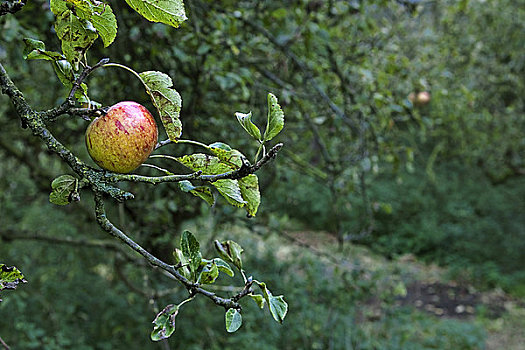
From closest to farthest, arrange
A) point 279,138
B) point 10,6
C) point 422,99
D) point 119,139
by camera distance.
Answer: point 10,6, point 119,139, point 279,138, point 422,99

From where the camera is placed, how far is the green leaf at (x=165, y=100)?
1.86 ft

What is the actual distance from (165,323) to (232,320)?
8 centimetres

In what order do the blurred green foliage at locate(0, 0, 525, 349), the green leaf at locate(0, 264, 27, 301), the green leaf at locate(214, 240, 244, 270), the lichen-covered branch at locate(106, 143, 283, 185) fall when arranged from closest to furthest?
the lichen-covered branch at locate(106, 143, 283, 185)
the green leaf at locate(0, 264, 27, 301)
the green leaf at locate(214, 240, 244, 270)
the blurred green foliage at locate(0, 0, 525, 349)

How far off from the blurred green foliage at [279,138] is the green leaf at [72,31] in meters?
0.88

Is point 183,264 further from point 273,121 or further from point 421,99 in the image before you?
point 421,99

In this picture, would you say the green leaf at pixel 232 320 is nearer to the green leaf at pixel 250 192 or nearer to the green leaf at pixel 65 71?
the green leaf at pixel 250 192

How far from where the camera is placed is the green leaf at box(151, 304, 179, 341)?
0.63 meters

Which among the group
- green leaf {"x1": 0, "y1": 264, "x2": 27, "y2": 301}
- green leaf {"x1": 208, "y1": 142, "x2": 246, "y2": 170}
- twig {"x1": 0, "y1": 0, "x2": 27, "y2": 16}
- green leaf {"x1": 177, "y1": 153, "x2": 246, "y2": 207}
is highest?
twig {"x1": 0, "y1": 0, "x2": 27, "y2": 16}

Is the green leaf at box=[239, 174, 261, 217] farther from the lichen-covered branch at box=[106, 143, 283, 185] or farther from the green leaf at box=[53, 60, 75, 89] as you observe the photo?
the green leaf at box=[53, 60, 75, 89]

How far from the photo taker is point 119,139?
23.5 inches

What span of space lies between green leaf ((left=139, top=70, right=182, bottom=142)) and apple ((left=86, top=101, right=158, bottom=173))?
0.06 m

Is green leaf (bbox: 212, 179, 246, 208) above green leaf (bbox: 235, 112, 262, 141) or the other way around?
the other way around

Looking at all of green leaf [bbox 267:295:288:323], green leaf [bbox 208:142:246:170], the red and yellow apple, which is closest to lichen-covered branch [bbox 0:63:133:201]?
green leaf [bbox 208:142:246:170]

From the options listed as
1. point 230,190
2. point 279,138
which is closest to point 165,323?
point 230,190
